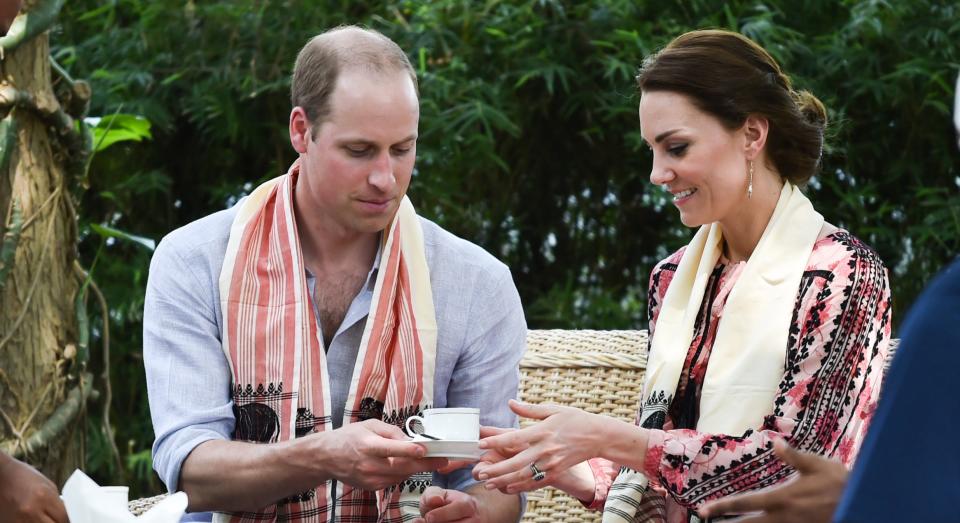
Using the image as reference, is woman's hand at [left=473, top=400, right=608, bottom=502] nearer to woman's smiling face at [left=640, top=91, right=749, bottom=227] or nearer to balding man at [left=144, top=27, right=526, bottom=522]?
balding man at [left=144, top=27, right=526, bottom=522]

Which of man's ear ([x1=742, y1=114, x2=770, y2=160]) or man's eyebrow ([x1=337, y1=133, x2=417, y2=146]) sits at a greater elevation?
man's ear ([x1=742, y1=114, x2=770, y2=160])

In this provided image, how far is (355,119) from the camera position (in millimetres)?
2965

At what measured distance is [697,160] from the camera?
2998 millimetres

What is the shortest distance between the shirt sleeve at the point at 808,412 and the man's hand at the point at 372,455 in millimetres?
534

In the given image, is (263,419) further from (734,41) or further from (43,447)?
(734,41)

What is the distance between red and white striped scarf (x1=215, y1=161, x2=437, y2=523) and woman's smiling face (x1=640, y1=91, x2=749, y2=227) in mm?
662

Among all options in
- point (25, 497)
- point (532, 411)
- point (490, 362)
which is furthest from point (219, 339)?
point (25, 497)

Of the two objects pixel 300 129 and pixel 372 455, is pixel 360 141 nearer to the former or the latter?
pixel 300 129

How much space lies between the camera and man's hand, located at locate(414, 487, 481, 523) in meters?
2.79

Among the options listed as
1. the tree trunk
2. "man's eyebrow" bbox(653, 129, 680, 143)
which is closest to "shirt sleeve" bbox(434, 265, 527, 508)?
"man's eyebrow" bbox(653, 129, 680, 143)

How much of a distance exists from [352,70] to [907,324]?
6.92ft

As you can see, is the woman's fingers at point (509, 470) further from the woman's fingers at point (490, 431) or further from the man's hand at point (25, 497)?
the man's hand at point (25, 497)

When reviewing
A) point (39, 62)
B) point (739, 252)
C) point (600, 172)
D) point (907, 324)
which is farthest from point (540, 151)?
point (907, 324)

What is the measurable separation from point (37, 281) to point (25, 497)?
4.74 feet
